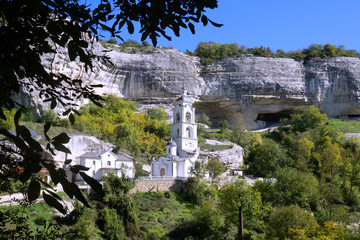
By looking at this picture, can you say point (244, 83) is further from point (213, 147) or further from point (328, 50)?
point (213, 147)

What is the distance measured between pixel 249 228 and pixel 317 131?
73.9 feet

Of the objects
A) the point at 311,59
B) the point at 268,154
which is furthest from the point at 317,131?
the point at 311,59

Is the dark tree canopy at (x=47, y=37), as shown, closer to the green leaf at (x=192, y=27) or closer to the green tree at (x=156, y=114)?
the green leaf at (x=192, y=27)

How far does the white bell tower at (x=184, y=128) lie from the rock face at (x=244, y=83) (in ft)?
44.2

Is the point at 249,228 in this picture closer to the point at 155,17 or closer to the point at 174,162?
the point at 174,162

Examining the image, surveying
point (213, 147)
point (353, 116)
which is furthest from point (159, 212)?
point (353, 116)

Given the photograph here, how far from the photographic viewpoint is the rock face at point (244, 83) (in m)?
50.7

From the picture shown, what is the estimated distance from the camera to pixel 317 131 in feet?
144

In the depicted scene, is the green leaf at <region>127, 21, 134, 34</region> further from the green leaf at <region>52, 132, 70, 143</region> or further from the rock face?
the rock face

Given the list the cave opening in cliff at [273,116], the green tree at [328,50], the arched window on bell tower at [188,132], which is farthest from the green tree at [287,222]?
the green tree at [328,50]

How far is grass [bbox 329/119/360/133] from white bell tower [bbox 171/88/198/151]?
18.7m

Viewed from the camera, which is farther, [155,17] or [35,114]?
[35,114]

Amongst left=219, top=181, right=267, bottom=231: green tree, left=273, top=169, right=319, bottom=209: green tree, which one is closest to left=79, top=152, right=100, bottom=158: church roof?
left=219, top=181, right=267, bottom=231: green tree

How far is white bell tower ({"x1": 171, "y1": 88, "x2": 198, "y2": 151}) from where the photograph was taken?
118 ft
